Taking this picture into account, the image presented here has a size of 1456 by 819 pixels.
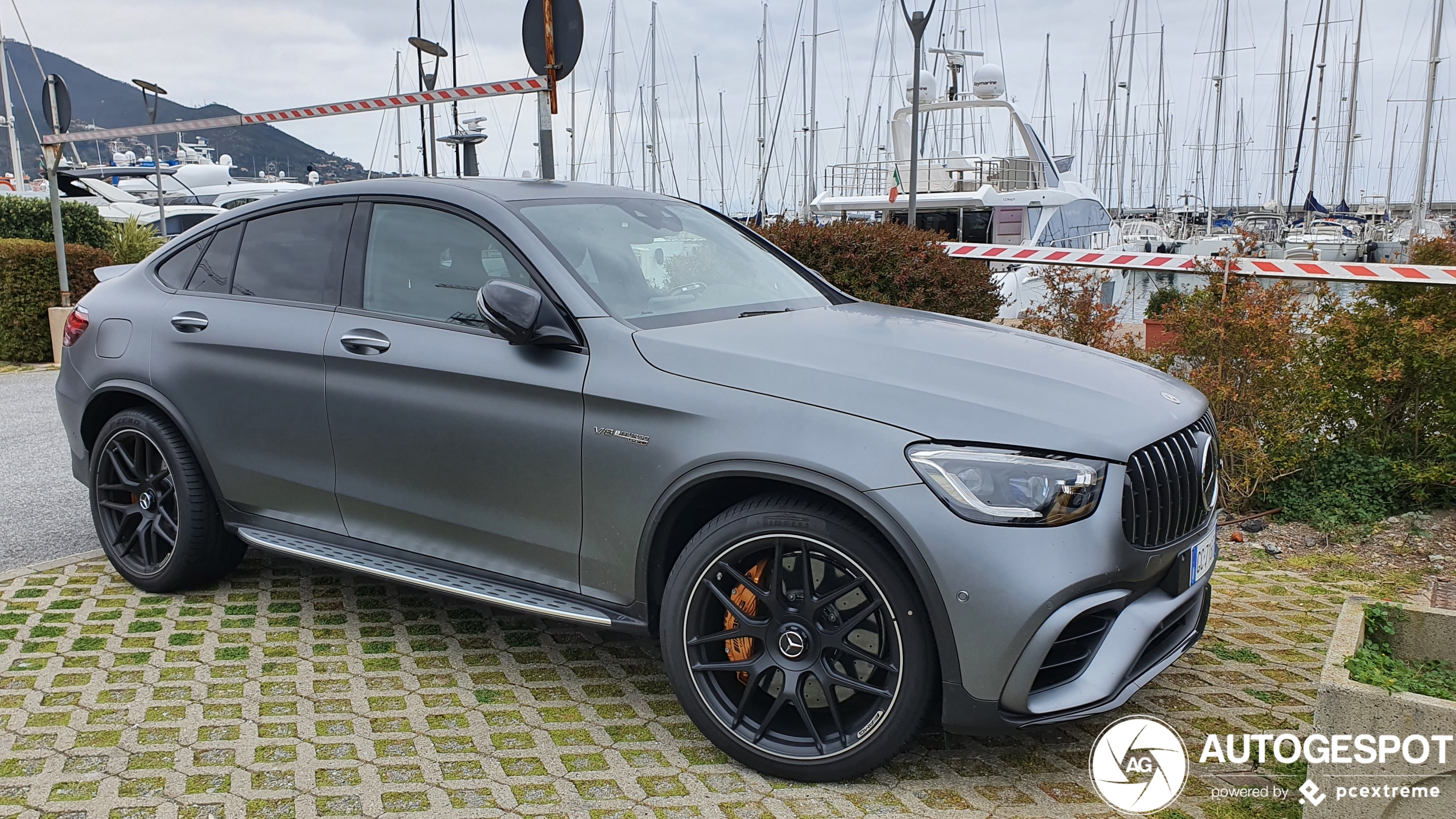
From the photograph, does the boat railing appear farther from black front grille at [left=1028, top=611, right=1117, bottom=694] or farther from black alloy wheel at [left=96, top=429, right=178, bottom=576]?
black front grille at [left=1028, top=611, right=1117, bottom=694]

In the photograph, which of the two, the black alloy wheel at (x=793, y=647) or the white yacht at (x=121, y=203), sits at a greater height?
the white yacht at (x=121, y=203)

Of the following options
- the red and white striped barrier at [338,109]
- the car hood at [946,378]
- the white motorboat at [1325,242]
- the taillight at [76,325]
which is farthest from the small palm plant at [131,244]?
the white motorboat at [1325,242]

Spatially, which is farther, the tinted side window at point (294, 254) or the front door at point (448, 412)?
the tinted side window at point (294, 254)

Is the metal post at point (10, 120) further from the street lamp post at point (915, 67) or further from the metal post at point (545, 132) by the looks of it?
the metal post at point (545, 132)

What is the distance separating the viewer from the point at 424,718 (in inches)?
140

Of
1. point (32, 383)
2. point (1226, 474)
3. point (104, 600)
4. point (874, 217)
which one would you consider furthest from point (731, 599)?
point (874, 217)

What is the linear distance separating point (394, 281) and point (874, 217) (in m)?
14.8

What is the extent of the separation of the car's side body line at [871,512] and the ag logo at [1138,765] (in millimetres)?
Result: 741

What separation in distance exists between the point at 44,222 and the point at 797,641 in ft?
63.6

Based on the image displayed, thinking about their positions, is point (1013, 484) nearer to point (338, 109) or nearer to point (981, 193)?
point (338, 109)

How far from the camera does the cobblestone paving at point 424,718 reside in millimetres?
3061

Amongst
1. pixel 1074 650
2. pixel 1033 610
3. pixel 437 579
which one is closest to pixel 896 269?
pixel 437 579

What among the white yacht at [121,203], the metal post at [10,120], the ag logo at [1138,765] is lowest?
the ag logo at [1138,765]

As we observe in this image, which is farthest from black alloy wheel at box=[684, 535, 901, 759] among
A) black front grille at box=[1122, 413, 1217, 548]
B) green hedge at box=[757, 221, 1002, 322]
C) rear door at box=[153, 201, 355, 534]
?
green hedge at box=[757, 221, 1002, 322]
